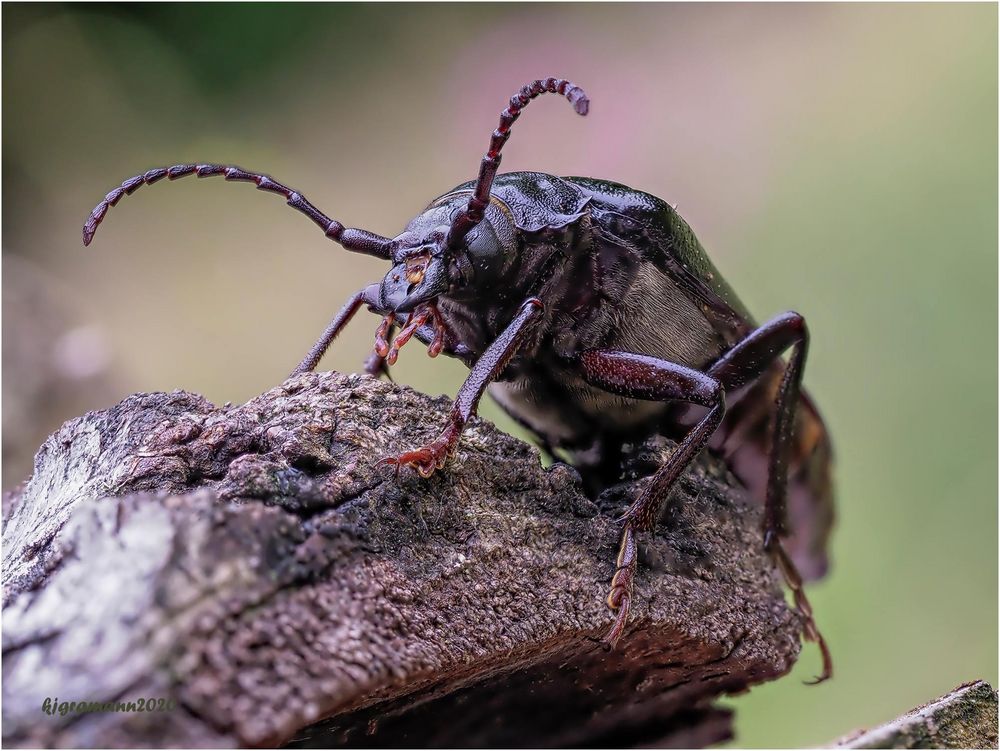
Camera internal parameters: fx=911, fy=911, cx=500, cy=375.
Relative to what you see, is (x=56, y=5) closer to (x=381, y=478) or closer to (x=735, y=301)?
(x=735, y=301)

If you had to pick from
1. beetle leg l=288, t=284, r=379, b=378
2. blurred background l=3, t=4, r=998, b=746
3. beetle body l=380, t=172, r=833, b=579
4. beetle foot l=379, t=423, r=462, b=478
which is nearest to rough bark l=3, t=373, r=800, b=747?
beetle foot l=379, t=423, r=462, b=478

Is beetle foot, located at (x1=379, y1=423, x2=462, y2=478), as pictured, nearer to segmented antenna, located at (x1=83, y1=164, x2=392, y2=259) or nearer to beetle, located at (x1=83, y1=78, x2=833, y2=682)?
beetle, located at (x1=83, y1=78, x2=833, y2=682)

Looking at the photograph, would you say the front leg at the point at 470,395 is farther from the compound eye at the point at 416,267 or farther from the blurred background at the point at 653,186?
the blurred background at the point at 653,186

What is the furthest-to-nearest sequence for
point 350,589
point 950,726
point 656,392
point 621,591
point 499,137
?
point 656,392 < point 499,137 < point 621,591 < point 950,726 < point 350,589

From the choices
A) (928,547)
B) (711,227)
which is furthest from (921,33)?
(928,547)

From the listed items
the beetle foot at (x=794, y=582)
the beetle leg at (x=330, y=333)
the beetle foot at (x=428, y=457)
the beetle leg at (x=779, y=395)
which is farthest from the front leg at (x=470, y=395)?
the beetle foot at (x=794, y=582)

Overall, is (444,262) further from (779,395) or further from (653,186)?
(653,186)

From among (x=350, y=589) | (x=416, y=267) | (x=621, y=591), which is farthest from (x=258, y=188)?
(x=621, y=591)
